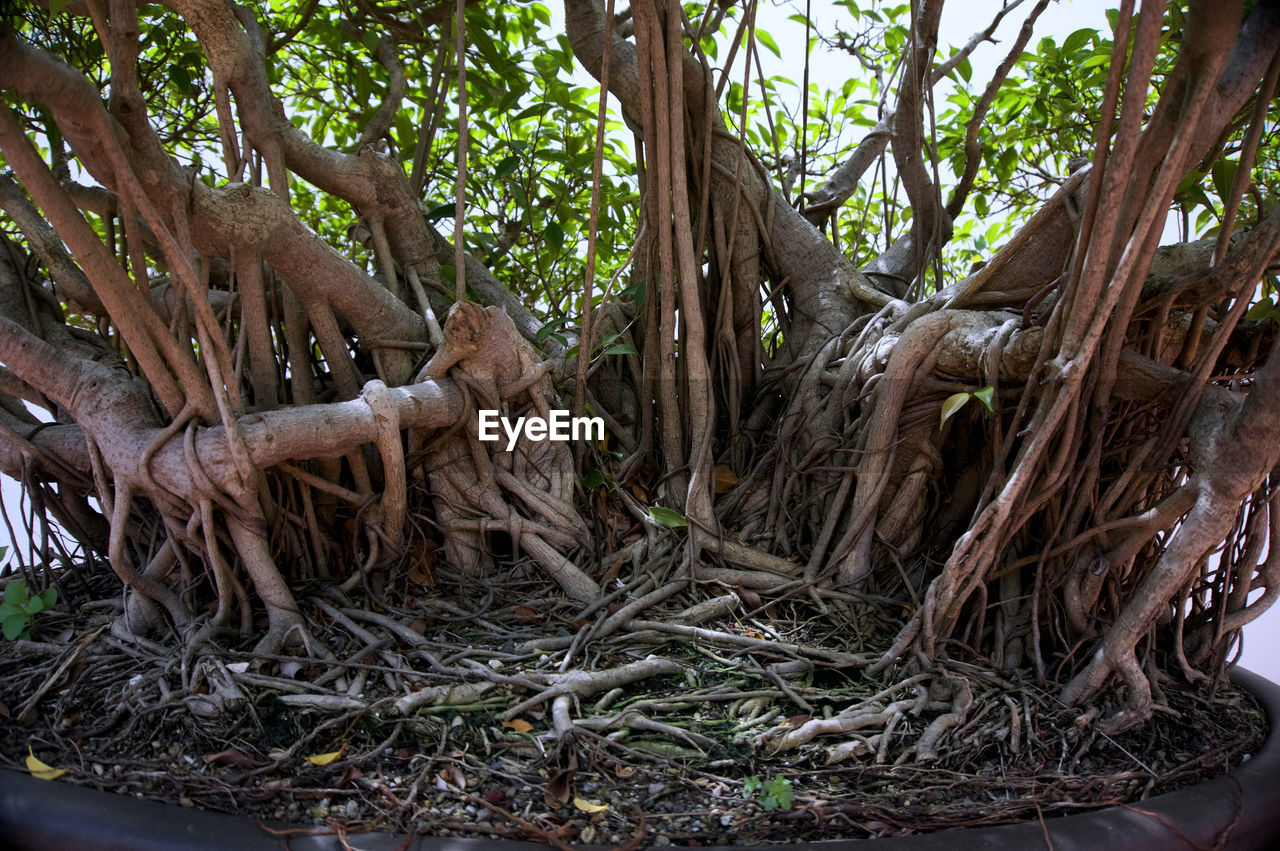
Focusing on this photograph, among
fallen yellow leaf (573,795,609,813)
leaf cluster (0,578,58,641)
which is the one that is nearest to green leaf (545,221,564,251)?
leaf cluster (0,578,58,641)

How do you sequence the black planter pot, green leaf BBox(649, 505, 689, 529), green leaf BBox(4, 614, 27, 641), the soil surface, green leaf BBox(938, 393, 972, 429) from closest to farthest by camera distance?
the black planter pot → the soil surface → green leaf BBox(938, 393, 972, 429) → green leaf BBox(4, 614, 27, 641) → green leaf BBox(649, 505, 689, 529)

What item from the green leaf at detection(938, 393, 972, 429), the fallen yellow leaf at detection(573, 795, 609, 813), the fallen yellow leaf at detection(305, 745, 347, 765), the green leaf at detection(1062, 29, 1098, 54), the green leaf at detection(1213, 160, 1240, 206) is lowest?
the fallen yellow leaf at detection(573, 795, 609, 813)

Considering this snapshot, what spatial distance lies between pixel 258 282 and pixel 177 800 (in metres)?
0.95

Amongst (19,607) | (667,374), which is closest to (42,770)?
(19,607)

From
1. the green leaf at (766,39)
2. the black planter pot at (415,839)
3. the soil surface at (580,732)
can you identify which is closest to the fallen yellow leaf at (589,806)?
the soil surface at (580,732)

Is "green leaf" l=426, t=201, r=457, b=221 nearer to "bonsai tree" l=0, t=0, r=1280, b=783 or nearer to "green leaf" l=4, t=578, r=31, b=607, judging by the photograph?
"bonsai tree" l=0, t=0, r=1280, b=783

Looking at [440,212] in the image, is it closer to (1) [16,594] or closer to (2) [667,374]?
(2) [667,374]

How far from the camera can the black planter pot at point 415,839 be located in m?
1.23

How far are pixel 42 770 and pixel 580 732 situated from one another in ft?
2.66

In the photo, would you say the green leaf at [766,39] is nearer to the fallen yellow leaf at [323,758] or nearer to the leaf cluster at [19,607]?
the fallen yellow leaf at [323,758]

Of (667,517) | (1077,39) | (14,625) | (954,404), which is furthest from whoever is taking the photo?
(1077,39)

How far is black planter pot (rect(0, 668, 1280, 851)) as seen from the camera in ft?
4.03

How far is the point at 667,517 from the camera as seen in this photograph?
1.94 meters

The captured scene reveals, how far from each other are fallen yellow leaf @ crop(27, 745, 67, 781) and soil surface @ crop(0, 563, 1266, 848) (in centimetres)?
2
